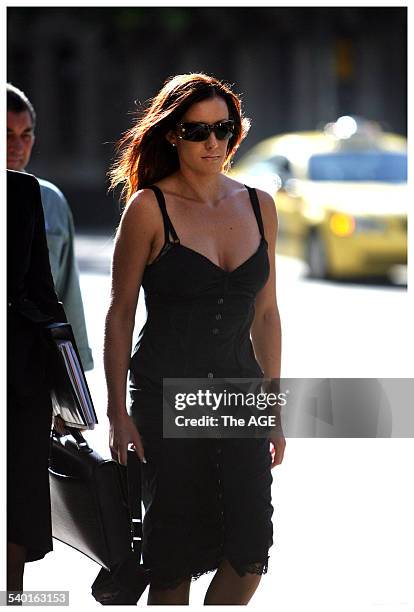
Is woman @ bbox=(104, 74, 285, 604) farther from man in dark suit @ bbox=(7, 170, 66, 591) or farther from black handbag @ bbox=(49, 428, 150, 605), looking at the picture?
man in dark suit @ bbox=(7, 170, 66, 591)

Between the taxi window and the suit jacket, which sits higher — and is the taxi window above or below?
above

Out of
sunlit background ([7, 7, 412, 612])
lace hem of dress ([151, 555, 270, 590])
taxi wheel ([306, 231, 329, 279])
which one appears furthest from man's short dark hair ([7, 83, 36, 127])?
taxi wheel ([306, 231, 329, 279])

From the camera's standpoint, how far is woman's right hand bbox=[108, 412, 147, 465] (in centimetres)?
371

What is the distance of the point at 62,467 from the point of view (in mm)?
3770

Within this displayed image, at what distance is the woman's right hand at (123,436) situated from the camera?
12.2ft

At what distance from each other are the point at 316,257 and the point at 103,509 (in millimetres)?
12451

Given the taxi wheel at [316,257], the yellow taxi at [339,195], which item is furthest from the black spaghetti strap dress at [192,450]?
the taxi wheel at [316,257]

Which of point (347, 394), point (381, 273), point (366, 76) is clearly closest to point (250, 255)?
point (347, 394)

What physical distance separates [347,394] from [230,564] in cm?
429

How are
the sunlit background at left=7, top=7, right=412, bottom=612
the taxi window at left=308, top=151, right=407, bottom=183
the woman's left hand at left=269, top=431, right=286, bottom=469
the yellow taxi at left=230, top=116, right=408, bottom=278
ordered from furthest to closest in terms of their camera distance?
the taxi window at left=308, top=151, right=407, bottom=183, the yellow taxi at left=230, top=116, right=408, bottom=278, the sunlit background at left=7, top=7, right=412, bottom=612, the woman's left hand at left=269, top=431, right=286, bottom=469

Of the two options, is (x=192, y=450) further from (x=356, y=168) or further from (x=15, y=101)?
(x=356, y=168)

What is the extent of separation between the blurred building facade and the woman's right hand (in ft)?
99.4

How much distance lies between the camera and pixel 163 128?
3.87 m

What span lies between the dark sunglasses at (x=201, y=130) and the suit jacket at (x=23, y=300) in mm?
463
